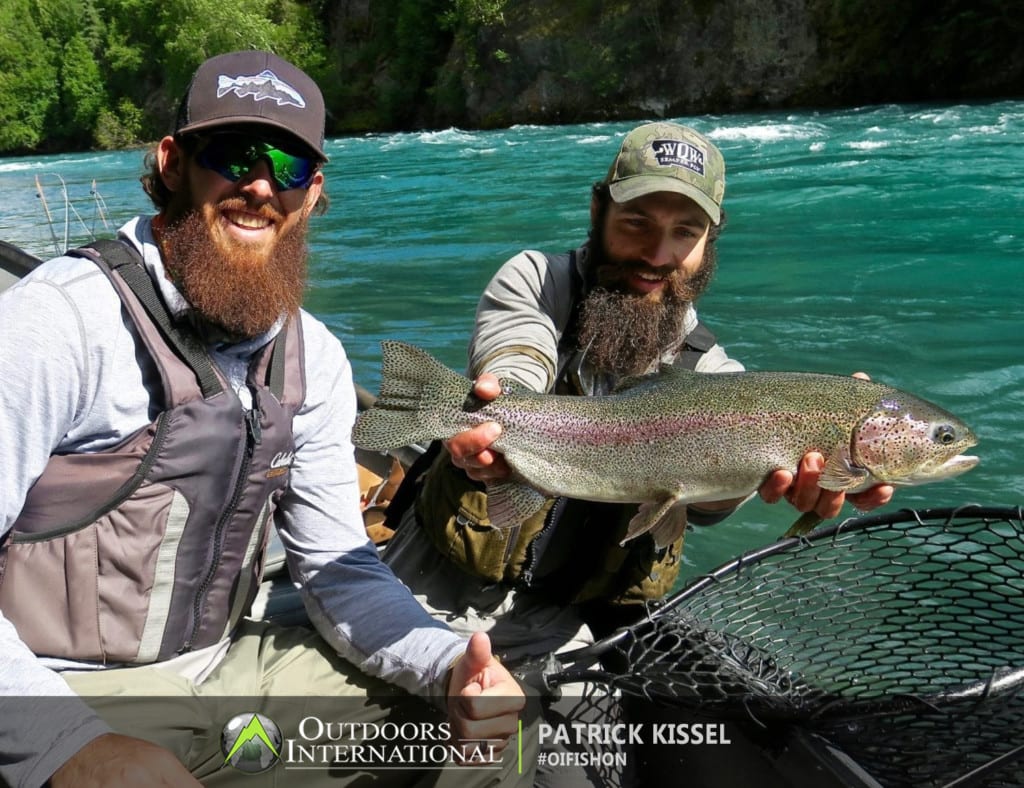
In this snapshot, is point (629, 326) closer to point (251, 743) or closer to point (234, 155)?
point (234, 155)

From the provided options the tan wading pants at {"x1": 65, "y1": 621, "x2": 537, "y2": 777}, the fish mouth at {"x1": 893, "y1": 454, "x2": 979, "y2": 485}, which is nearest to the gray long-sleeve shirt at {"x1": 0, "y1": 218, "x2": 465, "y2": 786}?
the tan wading pants at {"x1": 65, "y1": 621, "x2": 537, "y2": 777}

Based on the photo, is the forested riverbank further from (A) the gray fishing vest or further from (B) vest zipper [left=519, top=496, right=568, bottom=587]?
(A) the gray fishing vest

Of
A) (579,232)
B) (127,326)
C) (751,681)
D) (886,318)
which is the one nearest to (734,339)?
(886,318)

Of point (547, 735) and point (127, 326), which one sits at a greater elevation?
point (127, 326)

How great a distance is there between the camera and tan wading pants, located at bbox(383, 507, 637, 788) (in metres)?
3.02

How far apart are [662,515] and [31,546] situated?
1666 mm

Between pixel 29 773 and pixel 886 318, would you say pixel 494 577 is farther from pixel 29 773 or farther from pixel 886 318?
pixel 886 318

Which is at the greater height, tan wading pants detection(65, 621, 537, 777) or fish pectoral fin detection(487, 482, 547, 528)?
fish pectoral fin detection(487, 482, 547, 528)

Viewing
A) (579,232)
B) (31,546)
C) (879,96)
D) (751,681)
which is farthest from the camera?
(879,96)

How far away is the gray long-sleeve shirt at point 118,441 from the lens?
2053 millimetres

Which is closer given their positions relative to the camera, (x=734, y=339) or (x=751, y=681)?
(x=751, y=681)

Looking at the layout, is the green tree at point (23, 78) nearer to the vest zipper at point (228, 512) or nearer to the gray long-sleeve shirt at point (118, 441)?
the gray long-sleeve shirt at point (118, 441)

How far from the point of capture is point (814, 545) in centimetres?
289

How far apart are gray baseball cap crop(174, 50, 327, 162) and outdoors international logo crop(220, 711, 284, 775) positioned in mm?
1656
